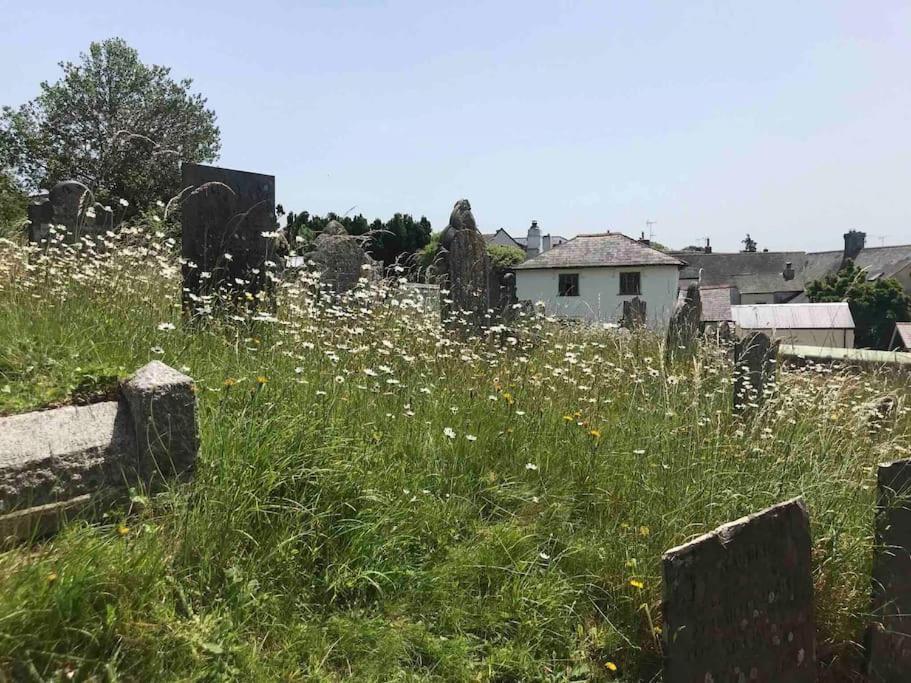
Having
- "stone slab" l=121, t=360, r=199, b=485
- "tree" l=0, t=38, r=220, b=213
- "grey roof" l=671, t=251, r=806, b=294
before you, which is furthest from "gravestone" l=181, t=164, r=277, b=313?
"grey roof" l=671, t=251, r=806, b=294

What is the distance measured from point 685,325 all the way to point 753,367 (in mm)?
3001

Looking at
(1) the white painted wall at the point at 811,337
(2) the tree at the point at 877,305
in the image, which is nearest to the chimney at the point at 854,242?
(2) the tree at the point at 877,305

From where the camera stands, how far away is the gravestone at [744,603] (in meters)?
2.52

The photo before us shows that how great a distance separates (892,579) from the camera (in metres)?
3.29

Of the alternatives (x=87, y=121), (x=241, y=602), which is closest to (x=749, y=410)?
(x=241, y=602)

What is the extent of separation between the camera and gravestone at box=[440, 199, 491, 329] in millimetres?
8273

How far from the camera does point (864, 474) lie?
399cm

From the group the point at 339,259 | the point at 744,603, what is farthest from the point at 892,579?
the point at 339,259

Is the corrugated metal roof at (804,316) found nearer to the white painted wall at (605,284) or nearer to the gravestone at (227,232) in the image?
the white painted wall at (605,284)

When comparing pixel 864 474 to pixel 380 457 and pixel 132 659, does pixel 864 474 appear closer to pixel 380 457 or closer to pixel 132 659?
pixel 380 457

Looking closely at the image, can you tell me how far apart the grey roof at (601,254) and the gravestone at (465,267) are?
89.1ft

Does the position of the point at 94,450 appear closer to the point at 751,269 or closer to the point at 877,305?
the point at 877,305

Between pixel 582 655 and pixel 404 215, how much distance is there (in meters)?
37.6

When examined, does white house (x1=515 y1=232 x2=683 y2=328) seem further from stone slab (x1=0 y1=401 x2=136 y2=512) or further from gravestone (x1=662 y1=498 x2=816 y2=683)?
stone slab (x1=0 y1=401 x2=136 y2=512)
